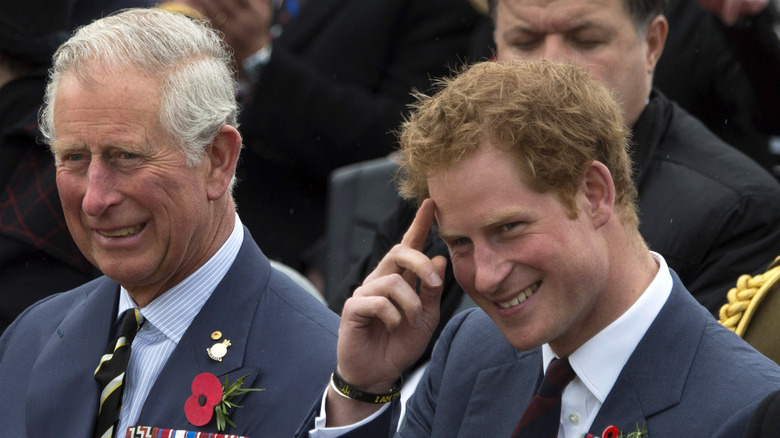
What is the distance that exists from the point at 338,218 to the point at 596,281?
8.59ft

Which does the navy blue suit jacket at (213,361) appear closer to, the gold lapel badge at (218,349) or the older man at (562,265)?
the gold lapel badge at (218,349)

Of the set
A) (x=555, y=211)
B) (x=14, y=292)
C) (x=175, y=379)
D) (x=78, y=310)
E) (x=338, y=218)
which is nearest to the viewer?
(x=555, y=211)

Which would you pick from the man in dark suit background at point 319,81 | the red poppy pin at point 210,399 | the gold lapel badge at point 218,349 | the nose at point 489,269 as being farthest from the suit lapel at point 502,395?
the man in dark suit background at point 319,81

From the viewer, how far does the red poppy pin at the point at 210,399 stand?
317cm

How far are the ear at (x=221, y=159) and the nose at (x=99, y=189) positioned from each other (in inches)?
10.9

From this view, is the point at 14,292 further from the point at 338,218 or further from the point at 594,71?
the point at 594,71

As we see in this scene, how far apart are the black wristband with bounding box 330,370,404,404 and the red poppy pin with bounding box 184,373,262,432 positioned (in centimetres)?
29

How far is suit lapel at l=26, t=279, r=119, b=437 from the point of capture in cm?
335

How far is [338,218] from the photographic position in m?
5.20

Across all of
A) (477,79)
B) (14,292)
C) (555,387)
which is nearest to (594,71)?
(477,79)

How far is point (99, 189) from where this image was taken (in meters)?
3.31

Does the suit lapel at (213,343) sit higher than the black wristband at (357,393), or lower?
lower

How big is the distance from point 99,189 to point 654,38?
2.03 meters

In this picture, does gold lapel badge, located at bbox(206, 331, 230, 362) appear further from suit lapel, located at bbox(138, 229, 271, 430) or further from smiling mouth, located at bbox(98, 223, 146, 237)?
smiling mouth, located at bbox(98, 223, 146, 237)
